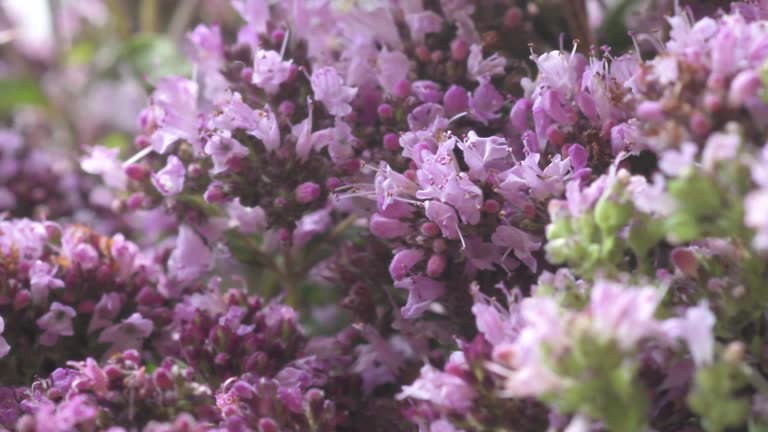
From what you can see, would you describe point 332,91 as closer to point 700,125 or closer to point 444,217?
point 444,217

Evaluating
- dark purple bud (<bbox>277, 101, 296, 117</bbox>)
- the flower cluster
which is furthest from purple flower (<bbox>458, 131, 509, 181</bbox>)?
dark purple bud (<bbox>277, 101, 296, 117</bbox>)

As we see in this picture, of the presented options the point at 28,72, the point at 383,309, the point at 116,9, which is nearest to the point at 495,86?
the point at 383,309

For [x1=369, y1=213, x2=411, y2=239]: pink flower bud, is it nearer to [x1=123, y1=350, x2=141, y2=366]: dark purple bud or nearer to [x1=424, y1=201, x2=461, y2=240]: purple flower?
[x1=424, y1=201, x2=461, y2=240]: purple flower

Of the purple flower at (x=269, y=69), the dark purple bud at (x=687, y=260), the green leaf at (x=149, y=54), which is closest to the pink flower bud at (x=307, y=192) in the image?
the purple flower at (x=269, y=69)

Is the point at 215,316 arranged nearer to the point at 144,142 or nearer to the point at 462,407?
the point at 144,142

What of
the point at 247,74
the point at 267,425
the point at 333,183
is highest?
the point at 247,74

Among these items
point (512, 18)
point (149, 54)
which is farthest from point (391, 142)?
point (149, 54)
